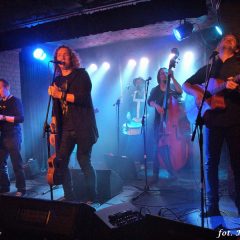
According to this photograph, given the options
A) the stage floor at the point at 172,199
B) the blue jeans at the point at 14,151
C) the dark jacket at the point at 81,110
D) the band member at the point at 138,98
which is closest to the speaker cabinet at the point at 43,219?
the stage floor at the point at 172,199

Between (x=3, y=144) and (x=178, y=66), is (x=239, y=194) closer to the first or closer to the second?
(x=3, y=144)

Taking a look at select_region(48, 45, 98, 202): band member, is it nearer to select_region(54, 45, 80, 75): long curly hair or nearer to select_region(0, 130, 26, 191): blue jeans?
select_region(54, 45, 80, 75): long curly hair

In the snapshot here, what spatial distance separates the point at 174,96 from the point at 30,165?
3929mm

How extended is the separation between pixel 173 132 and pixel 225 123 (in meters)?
2.27

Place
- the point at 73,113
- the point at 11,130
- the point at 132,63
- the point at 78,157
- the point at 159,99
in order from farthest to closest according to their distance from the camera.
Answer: the point at 132,63 → the point at 159,99 → the point at 11,130 → the point at 78,157 → the point at 73,113

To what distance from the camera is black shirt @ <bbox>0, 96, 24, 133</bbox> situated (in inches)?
217

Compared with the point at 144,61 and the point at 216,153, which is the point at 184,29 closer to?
the point at 216,153

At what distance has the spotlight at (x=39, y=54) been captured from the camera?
26.4ft

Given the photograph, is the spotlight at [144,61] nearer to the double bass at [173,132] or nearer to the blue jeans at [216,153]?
the double bass at [173,132]

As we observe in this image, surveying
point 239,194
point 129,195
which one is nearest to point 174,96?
point 129,195

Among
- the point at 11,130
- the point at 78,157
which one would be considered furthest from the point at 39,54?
the point at 78,157

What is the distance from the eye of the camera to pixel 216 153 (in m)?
3.72

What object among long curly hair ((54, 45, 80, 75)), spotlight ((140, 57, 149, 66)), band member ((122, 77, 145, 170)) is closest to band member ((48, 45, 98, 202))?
long curly hair ((54, 45, 80, 75))

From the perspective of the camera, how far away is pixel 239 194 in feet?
12.2
